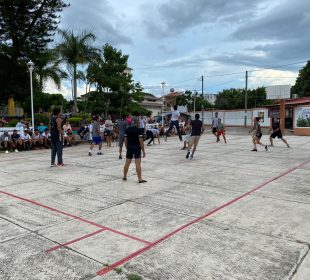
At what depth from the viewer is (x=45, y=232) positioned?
463cm

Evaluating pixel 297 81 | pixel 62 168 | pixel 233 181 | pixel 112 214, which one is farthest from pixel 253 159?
pixel 297 81

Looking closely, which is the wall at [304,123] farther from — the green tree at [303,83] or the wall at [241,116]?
the green tree at [303,83]

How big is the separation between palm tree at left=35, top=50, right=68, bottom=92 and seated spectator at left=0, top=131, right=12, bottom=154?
12304 mm

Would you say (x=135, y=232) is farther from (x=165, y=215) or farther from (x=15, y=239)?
(x=15, y=239)

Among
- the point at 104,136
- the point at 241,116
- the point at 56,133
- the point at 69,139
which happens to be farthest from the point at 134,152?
the point at 241,116

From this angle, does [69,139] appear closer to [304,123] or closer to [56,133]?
[56,133]

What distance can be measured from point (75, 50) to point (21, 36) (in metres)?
3.98

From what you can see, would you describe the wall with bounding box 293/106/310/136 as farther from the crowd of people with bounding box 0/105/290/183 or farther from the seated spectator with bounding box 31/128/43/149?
the seated spectator with bounding box 31/128/43/149

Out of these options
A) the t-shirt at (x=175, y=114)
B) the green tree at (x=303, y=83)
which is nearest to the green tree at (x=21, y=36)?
the t-shirt at (x=175, y=114)

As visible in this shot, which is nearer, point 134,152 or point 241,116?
point 134,152

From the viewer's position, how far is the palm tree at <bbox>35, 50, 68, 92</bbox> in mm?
25859

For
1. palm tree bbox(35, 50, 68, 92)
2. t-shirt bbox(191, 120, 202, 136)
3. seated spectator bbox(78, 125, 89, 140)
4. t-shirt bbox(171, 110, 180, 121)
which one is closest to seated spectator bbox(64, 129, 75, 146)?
seated spectator bbox(78, 125, 89, 140)

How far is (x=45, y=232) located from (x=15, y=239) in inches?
15.9

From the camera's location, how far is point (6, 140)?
14.8m
